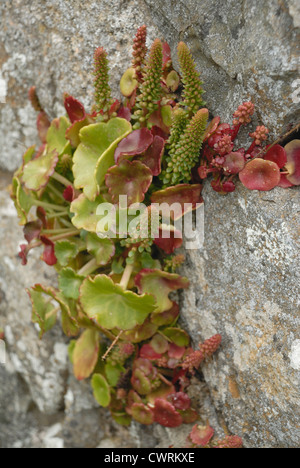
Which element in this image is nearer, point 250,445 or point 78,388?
point 250,445

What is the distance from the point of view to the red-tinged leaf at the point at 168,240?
6.59 ft

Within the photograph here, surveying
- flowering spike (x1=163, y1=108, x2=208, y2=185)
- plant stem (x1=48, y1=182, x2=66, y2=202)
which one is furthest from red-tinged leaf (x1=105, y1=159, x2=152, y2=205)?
plant stem (x1=48, y1=182, x2=66, y2=202)

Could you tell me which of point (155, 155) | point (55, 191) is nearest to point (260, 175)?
point (155, 155)

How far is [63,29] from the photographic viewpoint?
231cm

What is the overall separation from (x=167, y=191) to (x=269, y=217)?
0.50 m

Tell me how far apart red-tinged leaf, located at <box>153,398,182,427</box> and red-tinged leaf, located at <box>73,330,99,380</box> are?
1.44 ft

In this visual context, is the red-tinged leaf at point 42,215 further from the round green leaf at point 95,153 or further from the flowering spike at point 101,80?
the flowering spike at point 101,80

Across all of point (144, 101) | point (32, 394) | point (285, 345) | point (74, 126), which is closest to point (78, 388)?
point (32, 394)

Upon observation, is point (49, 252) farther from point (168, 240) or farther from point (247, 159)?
point (247, 159)

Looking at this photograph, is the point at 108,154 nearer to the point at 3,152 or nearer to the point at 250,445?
the point at 3,152

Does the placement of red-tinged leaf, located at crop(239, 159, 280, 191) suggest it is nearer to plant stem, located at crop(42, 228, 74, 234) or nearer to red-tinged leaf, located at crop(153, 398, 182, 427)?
plant stem, located at crop(42, 228, 74, 234)

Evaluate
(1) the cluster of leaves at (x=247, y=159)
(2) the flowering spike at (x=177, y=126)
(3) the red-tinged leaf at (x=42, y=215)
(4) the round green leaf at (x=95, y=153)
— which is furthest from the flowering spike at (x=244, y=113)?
(3) the red-tinged leaf at (x=42, y=215)

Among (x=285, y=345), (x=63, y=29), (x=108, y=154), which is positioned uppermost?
(x=63, y=29)

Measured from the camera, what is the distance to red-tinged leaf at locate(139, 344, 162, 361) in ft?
7.30
